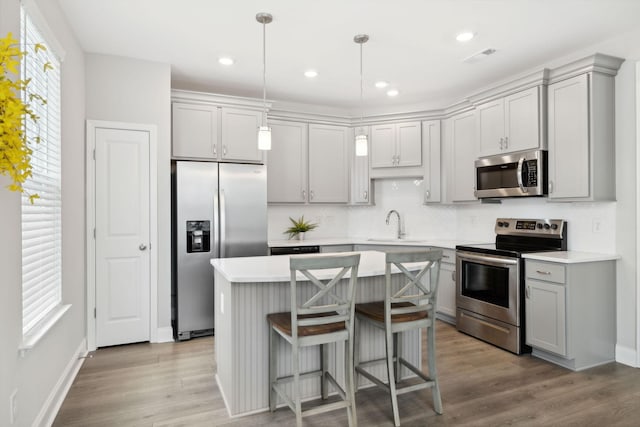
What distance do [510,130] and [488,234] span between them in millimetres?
1310

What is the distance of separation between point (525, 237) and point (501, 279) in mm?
657

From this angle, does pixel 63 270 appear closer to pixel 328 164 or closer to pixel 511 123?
pixel 328 164

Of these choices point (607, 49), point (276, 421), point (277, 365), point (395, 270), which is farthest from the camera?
point (607, 49)

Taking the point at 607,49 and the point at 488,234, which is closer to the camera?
the point at 607,49

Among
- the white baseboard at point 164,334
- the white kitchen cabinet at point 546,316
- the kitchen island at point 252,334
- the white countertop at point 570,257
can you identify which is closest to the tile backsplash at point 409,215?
the white countertop at point 570,257

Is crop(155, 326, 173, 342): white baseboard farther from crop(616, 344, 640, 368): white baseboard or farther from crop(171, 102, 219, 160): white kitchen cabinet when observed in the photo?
crop(616, 344, 640, 368): white baseboard

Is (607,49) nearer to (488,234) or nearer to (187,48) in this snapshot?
(488,234)

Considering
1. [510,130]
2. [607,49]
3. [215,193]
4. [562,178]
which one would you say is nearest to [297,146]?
[215,193]

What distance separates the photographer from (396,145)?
5.14 meters

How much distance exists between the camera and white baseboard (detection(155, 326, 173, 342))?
12.8ft

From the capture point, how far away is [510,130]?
3.92 metres

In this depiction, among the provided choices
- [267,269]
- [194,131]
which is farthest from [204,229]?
[267,269]

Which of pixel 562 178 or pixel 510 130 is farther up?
pixel 510 130

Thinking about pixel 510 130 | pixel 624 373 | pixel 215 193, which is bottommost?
pixel 624 373
